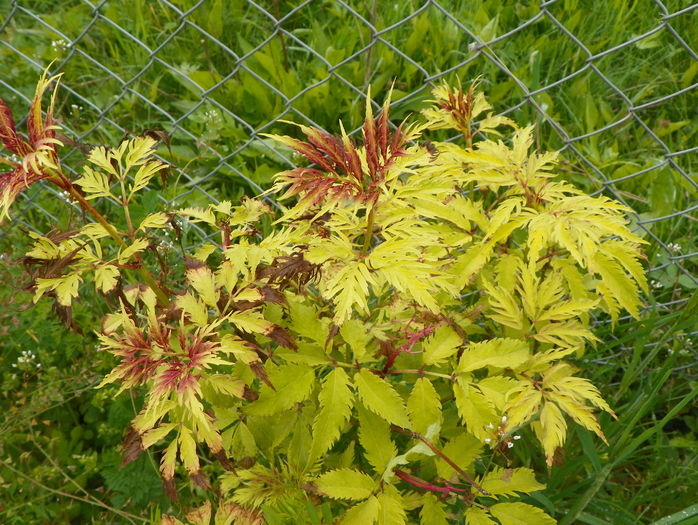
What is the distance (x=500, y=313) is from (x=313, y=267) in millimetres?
499

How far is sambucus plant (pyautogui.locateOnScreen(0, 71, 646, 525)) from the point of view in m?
1.23

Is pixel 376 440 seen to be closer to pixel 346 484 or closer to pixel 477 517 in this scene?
pixel 346 484

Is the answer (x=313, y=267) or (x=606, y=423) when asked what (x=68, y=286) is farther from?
(x=606, y=423)

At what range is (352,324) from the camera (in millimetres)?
1395

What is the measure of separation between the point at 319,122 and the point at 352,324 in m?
1.48

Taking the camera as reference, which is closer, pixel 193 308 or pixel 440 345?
pixel 193 308

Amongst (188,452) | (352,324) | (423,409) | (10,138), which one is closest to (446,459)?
(423,409)

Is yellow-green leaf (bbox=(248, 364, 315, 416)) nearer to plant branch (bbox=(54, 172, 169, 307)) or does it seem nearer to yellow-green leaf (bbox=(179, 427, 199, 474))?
yellow-green leaf (bbox=(179, 427, 199, 474))

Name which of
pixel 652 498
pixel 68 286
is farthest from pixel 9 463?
pixel 652 498

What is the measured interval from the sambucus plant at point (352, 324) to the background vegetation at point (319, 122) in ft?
1.33

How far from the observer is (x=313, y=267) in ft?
4.28

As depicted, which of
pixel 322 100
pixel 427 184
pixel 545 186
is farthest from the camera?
pixel 322 100

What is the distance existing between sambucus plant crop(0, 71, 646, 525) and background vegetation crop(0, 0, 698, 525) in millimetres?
404

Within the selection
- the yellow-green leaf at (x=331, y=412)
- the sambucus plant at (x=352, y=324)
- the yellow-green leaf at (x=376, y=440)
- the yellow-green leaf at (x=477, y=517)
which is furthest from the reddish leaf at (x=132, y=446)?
the yellow-green leaf at (x=477, y=517)
